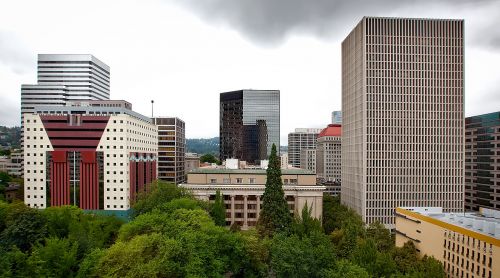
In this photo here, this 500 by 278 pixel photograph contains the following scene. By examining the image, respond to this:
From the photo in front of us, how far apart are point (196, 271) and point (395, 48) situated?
81.8 metres

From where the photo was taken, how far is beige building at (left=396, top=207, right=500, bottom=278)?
44812mm

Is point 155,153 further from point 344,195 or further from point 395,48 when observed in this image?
point 395,48

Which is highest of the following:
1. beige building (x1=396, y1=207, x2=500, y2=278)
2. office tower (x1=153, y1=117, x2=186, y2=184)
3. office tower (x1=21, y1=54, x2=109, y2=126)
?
office tower (x1=21, y1=54, x2=109, y2=126)

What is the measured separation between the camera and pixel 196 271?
41.1m

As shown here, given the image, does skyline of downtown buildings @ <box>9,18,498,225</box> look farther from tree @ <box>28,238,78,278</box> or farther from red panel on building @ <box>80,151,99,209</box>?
tree @ <box>28,238,78,278</box>

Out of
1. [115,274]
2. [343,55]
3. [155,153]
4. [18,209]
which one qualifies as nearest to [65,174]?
[18,209]

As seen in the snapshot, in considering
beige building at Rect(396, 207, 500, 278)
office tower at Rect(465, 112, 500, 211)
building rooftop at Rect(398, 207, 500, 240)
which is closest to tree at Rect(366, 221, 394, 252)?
beige building at Rect(396, 207, 500, 278)

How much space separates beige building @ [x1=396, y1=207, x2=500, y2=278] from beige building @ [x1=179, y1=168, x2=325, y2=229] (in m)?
24.7

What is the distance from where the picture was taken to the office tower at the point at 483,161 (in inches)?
3888

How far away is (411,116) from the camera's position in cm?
9362

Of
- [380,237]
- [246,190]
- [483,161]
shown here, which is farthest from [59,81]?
[483,161]

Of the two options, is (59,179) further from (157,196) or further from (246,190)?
(246,190)

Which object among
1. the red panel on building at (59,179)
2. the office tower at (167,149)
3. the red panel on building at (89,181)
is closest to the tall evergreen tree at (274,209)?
the red panel on building at (89,181)

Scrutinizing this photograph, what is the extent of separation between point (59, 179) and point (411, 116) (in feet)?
316
